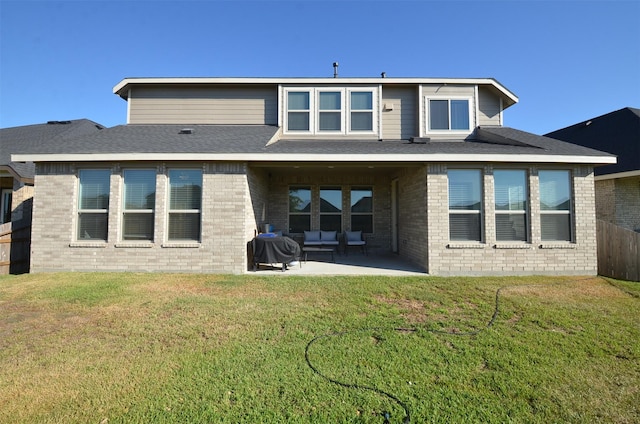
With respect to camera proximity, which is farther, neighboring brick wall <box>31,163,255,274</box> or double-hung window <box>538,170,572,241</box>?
double-hung window <box>538,170,572,241</box>

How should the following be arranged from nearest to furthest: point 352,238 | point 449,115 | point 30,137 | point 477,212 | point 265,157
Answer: point 265,157 < point 477,212 < point 449,115 < point 352,238 < point 30,137

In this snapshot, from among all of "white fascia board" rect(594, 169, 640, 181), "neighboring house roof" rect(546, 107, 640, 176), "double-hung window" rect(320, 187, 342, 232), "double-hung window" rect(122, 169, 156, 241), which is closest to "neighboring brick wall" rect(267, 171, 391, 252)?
"double-hung window" rect(320, 187, 342, 232)

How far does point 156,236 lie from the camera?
748cm

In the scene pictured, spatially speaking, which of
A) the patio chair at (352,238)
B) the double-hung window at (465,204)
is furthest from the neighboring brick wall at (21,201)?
the double-hung window at (465,204)

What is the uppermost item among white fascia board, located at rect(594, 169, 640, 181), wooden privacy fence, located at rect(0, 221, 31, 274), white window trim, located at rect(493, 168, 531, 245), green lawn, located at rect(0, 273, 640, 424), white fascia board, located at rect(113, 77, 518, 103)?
white fascia board, located at rect(113, 77, 518, 103)

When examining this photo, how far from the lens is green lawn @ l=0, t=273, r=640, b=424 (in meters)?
2.46


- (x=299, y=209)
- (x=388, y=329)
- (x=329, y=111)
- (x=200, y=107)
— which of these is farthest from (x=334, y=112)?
(x=388, y=329)

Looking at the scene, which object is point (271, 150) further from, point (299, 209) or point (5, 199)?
point (5, 199)

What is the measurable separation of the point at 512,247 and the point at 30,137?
57.9 feet

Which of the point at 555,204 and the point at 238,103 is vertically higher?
the point at 238,103

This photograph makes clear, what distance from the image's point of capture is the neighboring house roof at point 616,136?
11.2 meters

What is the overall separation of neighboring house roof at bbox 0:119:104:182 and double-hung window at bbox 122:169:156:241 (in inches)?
144

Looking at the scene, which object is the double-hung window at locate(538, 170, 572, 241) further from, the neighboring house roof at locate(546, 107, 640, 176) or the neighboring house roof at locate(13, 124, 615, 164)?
the neighboring house roof at locate(546, 107, 640, 176)

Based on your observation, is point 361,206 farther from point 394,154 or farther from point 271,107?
point 271,107
